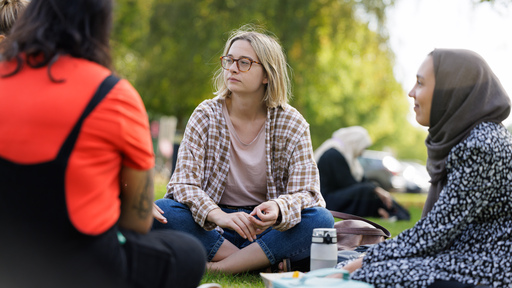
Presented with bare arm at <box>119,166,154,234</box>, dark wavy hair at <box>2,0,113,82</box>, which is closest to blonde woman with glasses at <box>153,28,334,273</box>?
bare arm at <box>119,166,154,234</box>

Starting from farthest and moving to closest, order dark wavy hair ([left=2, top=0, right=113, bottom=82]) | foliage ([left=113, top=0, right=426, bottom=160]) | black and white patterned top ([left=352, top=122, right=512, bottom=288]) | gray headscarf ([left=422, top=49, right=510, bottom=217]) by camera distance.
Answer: foliage ([left=113, top=0, right=426, bottom=160]) < gray headscarf ([left=422, top=49, right=510, bottom=217]) < black and white patterned top ([left=352, top=122, right=512, bottom=288]) < dark wavy hair ([left=2, top=0, right=113, bottom=82])

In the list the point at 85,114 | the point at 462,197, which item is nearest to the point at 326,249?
the point at 462,197

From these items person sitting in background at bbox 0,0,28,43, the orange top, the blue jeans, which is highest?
person sitting in background at bbox 0,0,28,43

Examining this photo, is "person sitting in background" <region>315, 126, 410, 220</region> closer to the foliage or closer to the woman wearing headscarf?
the foliage

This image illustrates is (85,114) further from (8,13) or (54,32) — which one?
(8,13)

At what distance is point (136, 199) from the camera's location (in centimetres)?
243

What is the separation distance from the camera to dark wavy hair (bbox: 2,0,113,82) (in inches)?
86.5

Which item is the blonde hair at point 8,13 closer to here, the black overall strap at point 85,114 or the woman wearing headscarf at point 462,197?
the black overall strap at point 85,114

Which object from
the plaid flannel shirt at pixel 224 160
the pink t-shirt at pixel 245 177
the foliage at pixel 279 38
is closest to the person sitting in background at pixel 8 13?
the plaid flannel shirt at pixel 224 160

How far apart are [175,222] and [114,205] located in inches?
66.5

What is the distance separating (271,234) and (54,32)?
2224 millimetres

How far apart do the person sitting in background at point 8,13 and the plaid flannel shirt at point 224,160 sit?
1.31 m

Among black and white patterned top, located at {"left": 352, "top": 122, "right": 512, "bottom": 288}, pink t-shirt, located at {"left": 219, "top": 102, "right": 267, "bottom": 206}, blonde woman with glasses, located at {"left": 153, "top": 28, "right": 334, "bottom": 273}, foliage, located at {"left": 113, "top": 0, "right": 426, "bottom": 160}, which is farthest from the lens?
foliage, located at {"left": 113, "top": 0, "right": 426, "bottom": 160}

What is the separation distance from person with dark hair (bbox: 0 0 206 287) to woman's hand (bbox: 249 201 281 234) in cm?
136
